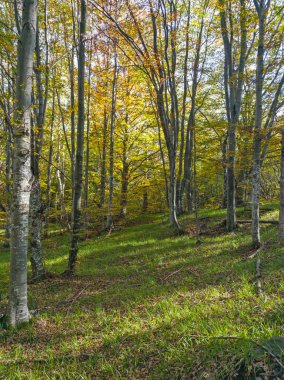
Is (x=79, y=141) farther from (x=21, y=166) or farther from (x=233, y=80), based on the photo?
(x=233, y=80)

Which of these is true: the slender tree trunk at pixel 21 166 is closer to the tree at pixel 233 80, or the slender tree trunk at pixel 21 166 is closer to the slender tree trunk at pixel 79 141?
the slender tree trunk at pixel 79 141

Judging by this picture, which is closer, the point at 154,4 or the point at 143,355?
the point at 143,355

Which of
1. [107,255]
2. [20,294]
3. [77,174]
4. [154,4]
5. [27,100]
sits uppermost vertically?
[154,4]

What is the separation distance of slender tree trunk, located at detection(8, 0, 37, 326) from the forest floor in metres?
0.65

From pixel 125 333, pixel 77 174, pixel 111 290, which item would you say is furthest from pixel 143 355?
pixel 77 174

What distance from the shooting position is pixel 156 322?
3658 mm

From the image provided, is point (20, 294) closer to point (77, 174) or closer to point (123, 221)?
point (77, 174)

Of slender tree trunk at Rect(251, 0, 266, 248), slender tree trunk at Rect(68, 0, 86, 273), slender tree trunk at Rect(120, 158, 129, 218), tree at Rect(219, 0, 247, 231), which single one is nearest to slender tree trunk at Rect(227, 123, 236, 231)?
tree at Rect(219, 0, 247, 231)

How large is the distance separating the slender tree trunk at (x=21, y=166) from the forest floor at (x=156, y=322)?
648 millimetres

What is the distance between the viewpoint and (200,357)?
2619mm

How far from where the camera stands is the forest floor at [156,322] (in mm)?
2645

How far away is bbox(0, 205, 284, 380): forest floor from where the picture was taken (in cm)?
264

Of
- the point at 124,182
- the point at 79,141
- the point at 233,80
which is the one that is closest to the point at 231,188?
the point at 233,80

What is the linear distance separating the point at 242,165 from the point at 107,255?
20.2 ft
